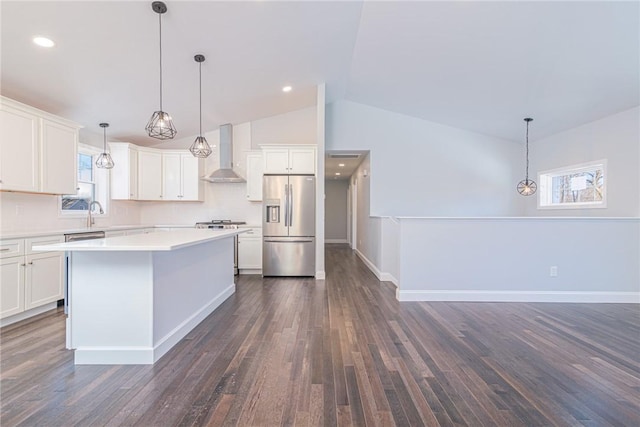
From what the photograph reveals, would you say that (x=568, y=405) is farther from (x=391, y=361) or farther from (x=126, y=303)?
(x=126, y=303)

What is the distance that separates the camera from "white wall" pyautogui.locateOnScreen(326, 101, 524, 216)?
6.00 meters

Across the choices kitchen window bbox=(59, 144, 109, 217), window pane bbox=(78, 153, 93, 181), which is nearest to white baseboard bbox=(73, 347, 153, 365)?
kitchen window bbox=(59, 144, 109, 217)

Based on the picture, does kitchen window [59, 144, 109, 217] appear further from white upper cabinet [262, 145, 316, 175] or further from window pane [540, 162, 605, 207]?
window pane [540, 162, 605, 207]

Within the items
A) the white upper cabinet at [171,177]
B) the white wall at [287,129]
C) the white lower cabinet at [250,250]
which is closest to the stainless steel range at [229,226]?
the white lower cabinet at [250,250]

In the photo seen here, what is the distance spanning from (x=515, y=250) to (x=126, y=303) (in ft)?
14.0

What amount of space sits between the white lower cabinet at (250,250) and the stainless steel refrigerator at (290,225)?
9.2 inches

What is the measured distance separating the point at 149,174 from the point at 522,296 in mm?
6226

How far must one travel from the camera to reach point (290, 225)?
5246 mm

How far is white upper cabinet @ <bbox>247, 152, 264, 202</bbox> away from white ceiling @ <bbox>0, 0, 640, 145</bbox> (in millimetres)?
925

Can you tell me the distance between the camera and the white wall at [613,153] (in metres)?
4.06

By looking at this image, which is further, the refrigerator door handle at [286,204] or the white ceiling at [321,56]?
the refrigerator door handle at [286,204]

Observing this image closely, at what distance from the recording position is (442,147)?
6.05 meters

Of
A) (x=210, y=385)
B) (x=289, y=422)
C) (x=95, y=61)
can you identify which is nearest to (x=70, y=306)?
(x=210, y=385)

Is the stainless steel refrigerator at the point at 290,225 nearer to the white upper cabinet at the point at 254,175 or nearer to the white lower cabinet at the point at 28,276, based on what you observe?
the white upper cabinet at the point at 254,175
